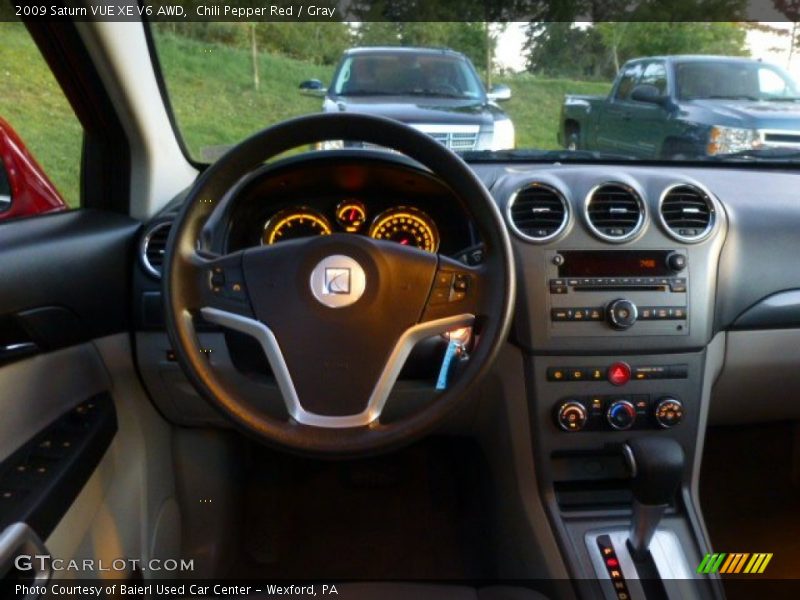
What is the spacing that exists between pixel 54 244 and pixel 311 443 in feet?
3.14

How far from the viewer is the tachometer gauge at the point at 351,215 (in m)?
2.13

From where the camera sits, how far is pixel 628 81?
8.88 ft

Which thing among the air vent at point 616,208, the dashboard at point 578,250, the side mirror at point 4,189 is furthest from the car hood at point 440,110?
the side mirror at point 4,189

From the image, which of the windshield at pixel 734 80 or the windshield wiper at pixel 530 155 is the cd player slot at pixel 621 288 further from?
the windshield at pixel 734 80

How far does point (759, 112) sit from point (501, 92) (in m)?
0.90

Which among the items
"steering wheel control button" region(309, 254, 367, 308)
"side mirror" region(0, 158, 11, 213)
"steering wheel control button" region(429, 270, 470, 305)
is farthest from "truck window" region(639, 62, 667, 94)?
"side mirror" region(0, 158, 11, 213)

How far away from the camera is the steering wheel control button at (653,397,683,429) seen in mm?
2340

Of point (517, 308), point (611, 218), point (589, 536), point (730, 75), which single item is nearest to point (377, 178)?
point (517, 308)

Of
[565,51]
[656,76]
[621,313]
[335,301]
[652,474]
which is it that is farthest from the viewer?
[656,76]

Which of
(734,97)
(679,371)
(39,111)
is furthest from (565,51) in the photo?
(39,111)

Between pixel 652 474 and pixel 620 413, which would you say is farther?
pixel 620 413

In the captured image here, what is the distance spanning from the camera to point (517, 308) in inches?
89.3

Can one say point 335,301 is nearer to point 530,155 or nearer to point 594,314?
point 594,314

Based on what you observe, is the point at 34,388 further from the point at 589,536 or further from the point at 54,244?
the point at 589,536
